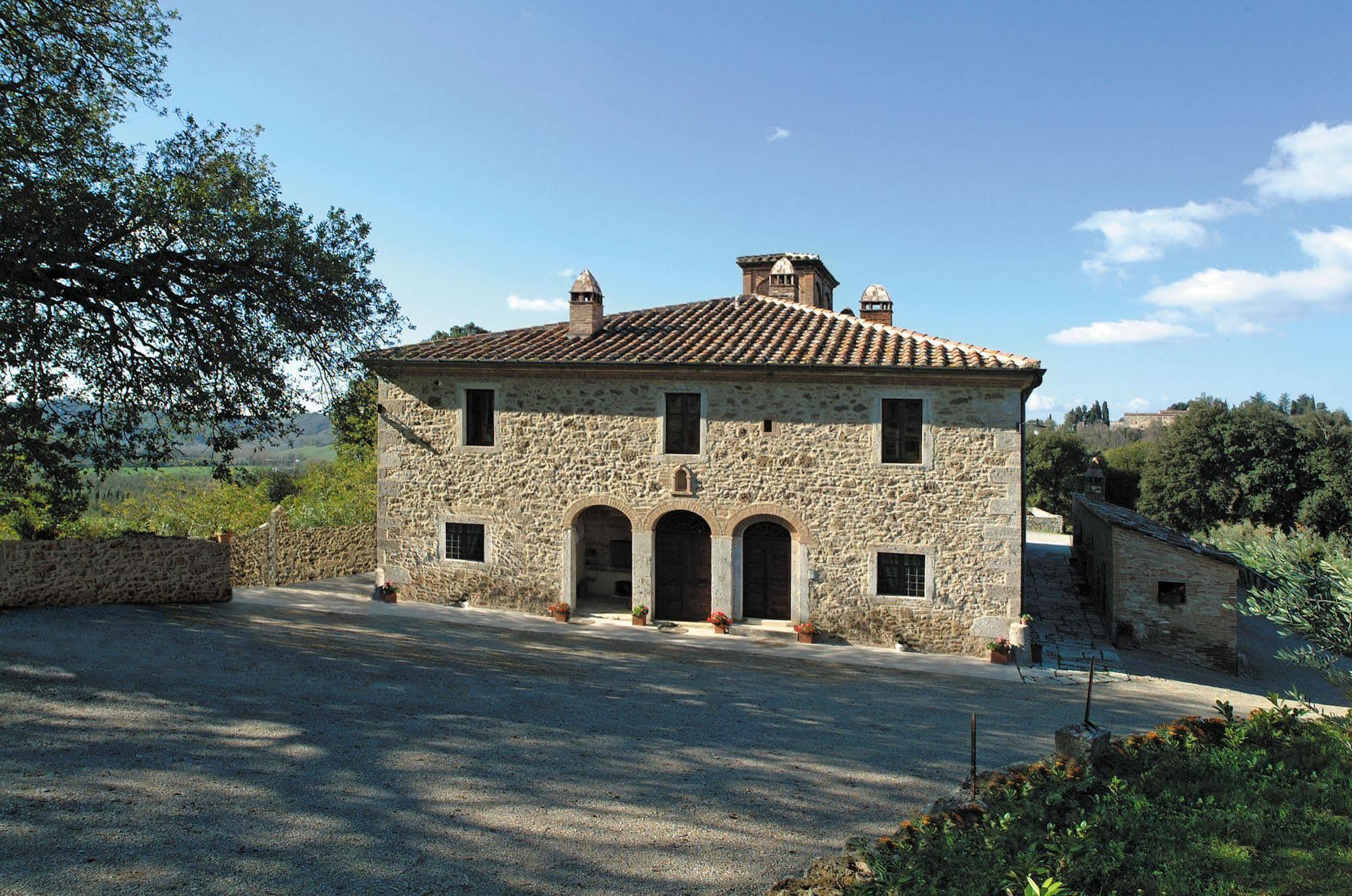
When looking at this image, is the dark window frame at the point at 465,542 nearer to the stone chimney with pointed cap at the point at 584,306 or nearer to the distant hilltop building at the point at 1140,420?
the stone chimney with pointed cap at the point at 584,306

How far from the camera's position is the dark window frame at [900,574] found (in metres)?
14.2

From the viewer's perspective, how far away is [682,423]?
49.7 feet

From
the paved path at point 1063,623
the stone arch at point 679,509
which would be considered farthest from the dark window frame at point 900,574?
the stone arch at point 679,509

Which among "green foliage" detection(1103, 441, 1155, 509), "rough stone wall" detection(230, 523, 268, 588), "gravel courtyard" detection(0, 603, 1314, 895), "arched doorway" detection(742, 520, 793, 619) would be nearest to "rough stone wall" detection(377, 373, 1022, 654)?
"arched doorway" detection(742, 520, 793, 619)

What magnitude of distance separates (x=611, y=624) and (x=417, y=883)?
9866 millimetres

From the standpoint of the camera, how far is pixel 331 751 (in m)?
→ 7.59

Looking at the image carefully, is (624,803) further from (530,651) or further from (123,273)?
(123,273)

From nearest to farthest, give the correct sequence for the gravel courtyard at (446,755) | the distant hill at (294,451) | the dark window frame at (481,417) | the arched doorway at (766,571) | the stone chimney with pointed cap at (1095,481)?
1. the gravel courtyard at (446,755)
2. the arched doorway at (766,571)
3. the dark window frame at (481,417)
4. the stone chimney with pointed cap at (1095,481)
5. the distant hill at (294,451)

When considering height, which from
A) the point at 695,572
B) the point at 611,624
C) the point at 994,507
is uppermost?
the point at 994,507

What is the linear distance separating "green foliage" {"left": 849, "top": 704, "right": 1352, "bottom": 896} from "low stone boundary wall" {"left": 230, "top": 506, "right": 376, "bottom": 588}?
15.8 metres

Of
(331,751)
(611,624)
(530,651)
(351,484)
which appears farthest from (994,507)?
(351,484)

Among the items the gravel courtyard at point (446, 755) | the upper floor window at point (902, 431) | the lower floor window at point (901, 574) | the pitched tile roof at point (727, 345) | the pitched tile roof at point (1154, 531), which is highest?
the pitched tile roof at point (727, 345)

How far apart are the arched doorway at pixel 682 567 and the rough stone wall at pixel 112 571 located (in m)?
8.56

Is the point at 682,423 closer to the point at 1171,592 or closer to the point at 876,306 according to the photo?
the point at 876,306
